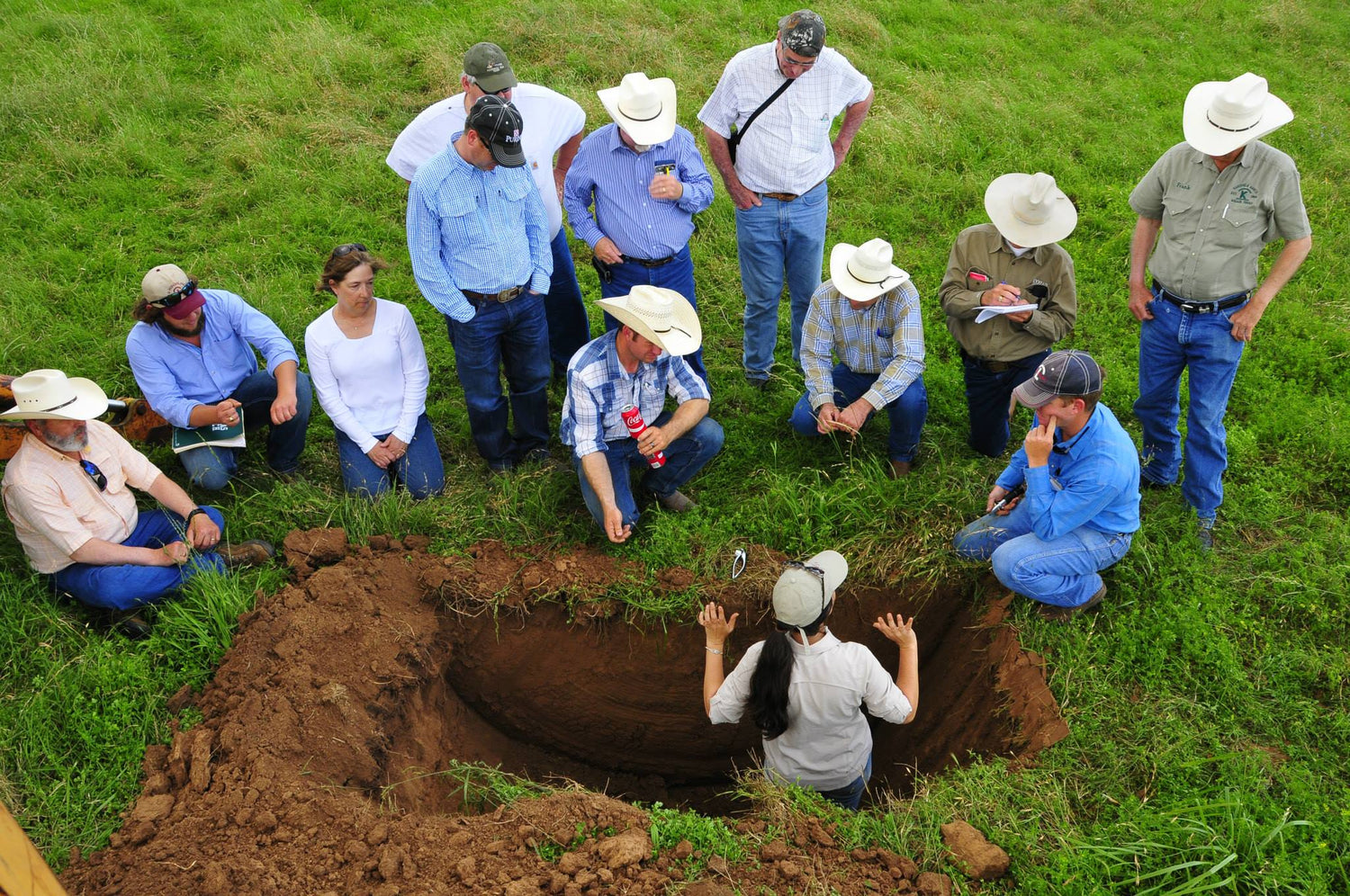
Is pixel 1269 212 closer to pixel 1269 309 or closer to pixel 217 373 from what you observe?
pixel 1269 309

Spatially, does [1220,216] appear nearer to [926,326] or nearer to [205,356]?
[926,326]

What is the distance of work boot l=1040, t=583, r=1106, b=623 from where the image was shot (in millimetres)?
5156

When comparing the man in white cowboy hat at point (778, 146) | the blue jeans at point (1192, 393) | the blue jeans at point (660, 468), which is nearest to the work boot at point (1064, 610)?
the blue jeans at point (1192, 393)

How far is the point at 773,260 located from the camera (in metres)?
6.76

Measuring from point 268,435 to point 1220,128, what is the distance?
622cm

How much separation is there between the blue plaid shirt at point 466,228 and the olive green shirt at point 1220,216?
3805 millimetres

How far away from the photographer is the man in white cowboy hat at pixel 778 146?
634 centimetres

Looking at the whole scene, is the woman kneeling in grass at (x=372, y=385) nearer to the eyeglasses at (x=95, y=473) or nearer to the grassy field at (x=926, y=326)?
the grassy field at (x=926, y=326)

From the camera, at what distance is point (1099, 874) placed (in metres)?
4.05

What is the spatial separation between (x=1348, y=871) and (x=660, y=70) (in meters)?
9.58

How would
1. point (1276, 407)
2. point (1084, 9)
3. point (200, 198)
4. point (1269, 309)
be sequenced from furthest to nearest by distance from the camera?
point (1084, 9), point (200, 198), point (1269, 309), point (1276, 407)

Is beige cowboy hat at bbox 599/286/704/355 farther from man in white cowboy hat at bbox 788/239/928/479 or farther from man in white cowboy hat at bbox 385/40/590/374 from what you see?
man in white cowboy hat at bbox 385/40/590/374

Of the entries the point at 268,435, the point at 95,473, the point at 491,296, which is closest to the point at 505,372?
the point at 491,296

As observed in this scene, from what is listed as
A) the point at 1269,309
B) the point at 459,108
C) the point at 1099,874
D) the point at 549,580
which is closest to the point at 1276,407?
the point at 1269,309
